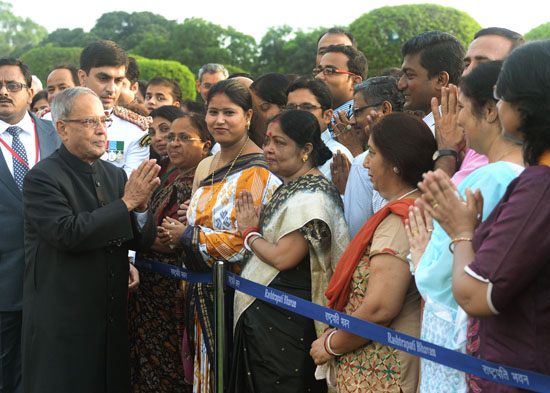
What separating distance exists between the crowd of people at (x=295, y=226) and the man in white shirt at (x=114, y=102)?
0.08 feet

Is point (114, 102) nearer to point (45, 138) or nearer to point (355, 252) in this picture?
point (45, 138)

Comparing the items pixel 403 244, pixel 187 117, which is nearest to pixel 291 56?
pixel 187 117

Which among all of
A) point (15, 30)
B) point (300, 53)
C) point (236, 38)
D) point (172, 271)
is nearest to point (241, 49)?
point (236, 38)

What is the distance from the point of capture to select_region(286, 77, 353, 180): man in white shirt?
4.92 metres

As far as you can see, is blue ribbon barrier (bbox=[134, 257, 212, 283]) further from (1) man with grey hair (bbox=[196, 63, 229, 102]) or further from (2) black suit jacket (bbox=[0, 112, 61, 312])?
(1) man with grey hair (bbox=[196, 63, 229, 102])

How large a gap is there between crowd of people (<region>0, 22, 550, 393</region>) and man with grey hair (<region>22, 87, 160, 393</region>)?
12mm

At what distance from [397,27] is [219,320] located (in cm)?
1552

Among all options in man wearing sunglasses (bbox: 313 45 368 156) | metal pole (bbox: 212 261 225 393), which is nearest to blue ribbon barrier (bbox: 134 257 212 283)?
metal pole (bbox: 212 261 225 393)

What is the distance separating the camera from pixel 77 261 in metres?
4.12

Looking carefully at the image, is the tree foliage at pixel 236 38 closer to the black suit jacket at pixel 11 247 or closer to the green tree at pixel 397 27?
the green tree at pixel 397 27

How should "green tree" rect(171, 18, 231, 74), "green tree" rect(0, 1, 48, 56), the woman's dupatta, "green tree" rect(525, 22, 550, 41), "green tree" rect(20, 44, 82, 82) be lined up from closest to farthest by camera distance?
the woman's dupatta → "green tree" rect(525, 22, 550, 41) → "green tree" rect(20, 44, 82, 82) → "green tree" rect(171, 18, 231, 74) → "green tree" rect(0, 1, 48, 56)

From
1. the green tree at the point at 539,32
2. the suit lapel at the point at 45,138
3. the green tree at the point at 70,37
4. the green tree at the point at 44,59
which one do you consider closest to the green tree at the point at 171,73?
the green tree at the point at 44,59

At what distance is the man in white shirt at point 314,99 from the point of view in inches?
194

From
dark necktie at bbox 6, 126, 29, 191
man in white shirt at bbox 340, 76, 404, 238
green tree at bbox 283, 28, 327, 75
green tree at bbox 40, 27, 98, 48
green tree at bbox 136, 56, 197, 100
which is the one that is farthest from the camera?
green tree at bbox 40, 27, 98, 48
